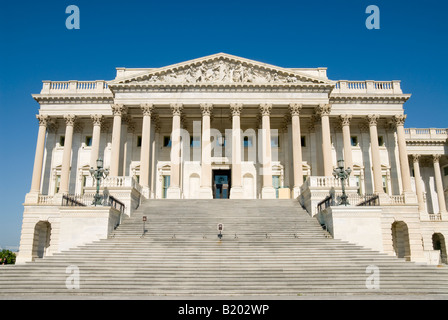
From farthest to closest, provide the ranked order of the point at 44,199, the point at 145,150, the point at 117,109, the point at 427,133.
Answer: the point at 427,133 → the point at 44,199 → the point at 117,109 → the point at 145,150

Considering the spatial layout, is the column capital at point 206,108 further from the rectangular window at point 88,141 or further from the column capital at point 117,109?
the rectangular window at point 88,141

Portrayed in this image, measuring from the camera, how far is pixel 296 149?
3700 centimetres

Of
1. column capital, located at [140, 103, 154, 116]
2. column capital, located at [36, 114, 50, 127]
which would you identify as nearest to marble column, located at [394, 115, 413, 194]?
column capital, located at [140, 103, 154, 116]

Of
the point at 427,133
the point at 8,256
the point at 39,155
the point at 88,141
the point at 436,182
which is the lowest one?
the point at 8,256

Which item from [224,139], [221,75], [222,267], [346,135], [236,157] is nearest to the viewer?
[222,267]

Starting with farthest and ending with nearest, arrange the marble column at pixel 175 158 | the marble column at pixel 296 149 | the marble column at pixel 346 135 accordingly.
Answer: the marble column at pixel 346 135 → the marble column at pixel 296 149 → the marble column at pixel 175 158

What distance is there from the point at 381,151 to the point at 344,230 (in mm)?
24728

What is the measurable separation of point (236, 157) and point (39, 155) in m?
21.6

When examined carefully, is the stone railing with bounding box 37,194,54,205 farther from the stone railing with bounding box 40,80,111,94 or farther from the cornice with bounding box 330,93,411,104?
the cornice with bounding box 330,93,411,104

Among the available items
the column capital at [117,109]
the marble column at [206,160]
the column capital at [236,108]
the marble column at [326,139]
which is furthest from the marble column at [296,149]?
the column capital at [117,109]

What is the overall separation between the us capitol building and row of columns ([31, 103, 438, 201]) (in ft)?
0.34

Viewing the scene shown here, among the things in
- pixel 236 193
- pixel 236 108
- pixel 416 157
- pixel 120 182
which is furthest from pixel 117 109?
pixel 416 157

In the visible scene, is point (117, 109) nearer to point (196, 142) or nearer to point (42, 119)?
point (196, 142)

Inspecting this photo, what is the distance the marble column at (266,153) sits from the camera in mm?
35812
